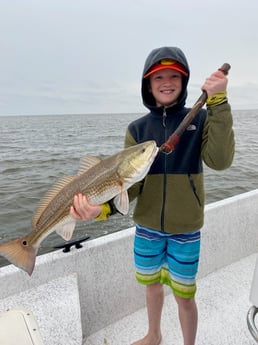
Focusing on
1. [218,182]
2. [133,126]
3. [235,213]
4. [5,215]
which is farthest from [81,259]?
[218,182]

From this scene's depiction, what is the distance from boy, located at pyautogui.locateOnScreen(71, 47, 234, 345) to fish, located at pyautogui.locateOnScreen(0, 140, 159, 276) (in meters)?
0.22

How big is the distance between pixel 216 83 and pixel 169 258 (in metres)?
1.25

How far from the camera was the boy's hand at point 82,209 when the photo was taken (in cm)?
197

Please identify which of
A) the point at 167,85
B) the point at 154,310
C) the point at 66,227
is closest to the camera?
the point at 66,227

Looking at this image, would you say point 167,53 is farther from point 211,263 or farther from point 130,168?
point 211,263

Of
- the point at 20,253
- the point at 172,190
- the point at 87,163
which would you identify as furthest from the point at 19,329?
the point at 172,190

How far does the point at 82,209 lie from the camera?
6.46ft

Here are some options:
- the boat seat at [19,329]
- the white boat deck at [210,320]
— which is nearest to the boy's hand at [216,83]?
the boat seat at [19,329]

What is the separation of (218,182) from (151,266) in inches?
404

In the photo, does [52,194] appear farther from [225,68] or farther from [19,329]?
[225,68]

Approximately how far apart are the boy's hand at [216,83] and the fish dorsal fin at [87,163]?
806 millimetres

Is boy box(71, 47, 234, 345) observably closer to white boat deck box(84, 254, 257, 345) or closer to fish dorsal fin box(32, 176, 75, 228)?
fish dorsal fin box(32, 176, 75, 228)

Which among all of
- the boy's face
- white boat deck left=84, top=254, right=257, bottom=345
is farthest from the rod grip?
white boat deck left=84, top=254, right=257, bottom=345

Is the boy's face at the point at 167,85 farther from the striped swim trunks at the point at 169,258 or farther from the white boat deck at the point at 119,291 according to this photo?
the white boat deck at the point at 119,291
